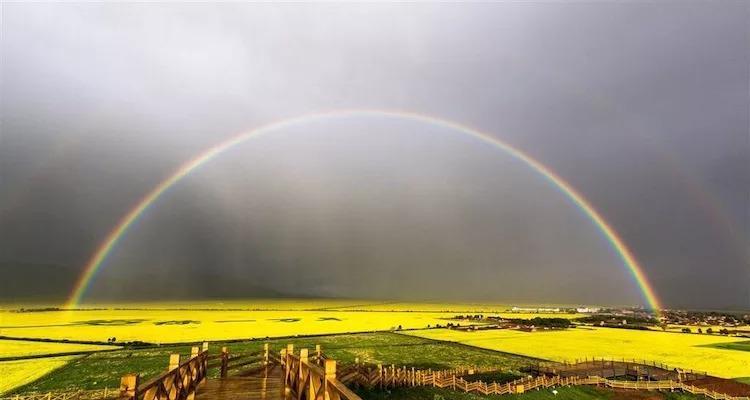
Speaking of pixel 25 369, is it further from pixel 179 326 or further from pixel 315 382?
pixel 179 326

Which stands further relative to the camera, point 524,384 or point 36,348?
point 36,348

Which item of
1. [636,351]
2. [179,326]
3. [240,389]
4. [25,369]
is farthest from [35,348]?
[636,351]

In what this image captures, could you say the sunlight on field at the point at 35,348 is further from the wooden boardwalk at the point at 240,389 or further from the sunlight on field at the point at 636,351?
the sunlight on field at the point at 636,351

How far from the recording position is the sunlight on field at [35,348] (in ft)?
148

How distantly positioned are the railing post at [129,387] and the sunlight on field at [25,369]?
31.2 meters

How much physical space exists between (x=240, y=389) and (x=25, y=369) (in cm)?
3544

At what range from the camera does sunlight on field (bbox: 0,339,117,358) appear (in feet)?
148

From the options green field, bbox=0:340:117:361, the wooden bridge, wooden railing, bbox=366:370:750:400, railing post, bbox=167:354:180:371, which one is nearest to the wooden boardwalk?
the wooden bridge

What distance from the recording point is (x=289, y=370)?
1304 cm

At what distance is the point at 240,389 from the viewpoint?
13.7 meters

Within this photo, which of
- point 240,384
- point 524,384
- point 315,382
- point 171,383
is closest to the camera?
point 315,382

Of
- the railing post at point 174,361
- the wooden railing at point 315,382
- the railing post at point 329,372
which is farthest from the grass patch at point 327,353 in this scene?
the railing post at point 329,372

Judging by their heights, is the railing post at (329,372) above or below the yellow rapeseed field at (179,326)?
above

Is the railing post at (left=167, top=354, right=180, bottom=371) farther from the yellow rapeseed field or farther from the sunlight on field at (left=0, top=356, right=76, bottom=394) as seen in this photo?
the yellow rapeseed field
